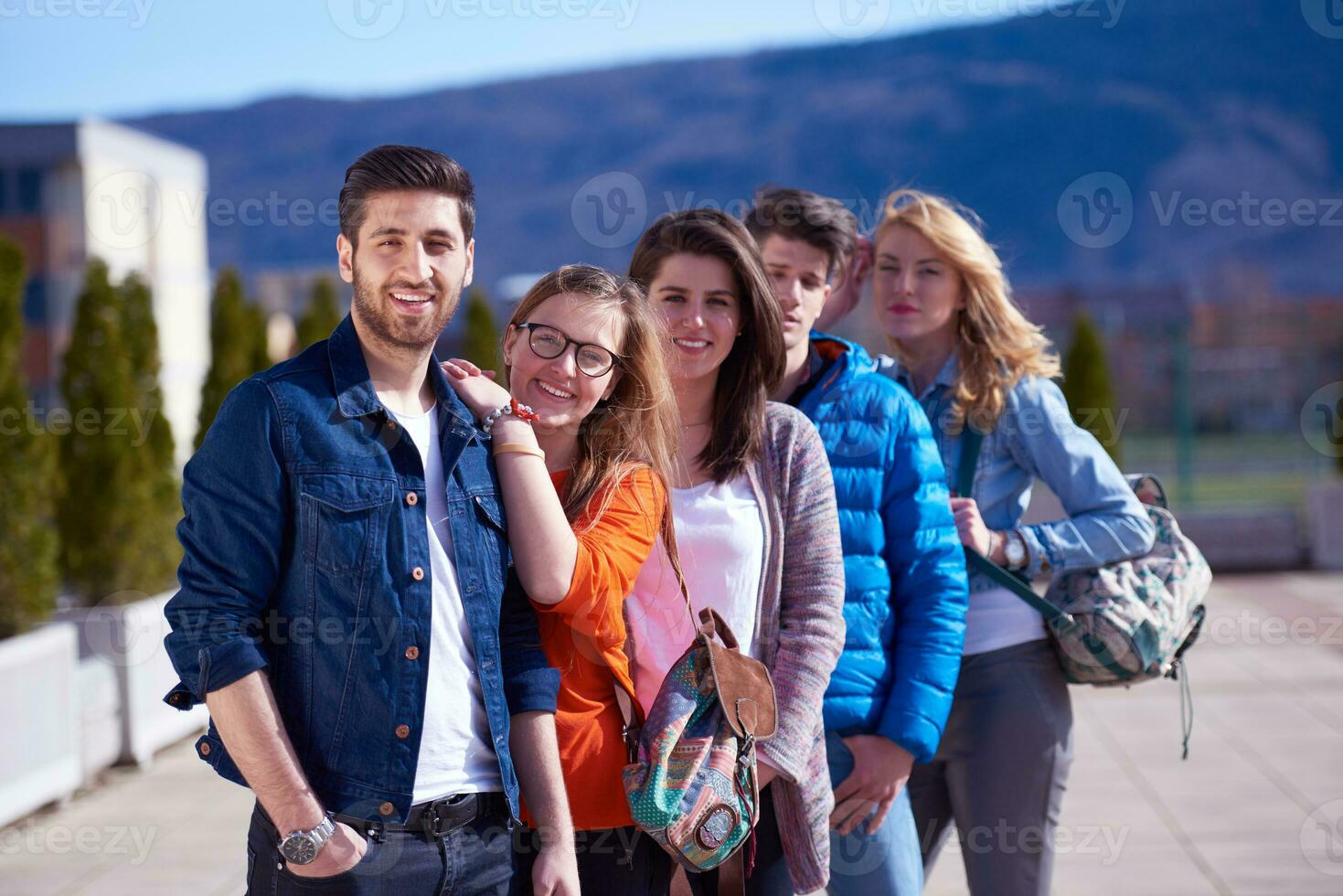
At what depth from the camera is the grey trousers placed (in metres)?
2.77

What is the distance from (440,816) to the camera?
1863mm

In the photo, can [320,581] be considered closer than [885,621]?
Yes

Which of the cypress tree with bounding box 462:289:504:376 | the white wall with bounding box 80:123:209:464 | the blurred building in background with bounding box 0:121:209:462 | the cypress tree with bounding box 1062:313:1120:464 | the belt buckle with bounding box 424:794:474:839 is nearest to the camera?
the belt buckle with bounding box 424:794:474:839

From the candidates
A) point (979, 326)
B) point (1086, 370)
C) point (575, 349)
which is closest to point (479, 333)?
point (1086, 370)

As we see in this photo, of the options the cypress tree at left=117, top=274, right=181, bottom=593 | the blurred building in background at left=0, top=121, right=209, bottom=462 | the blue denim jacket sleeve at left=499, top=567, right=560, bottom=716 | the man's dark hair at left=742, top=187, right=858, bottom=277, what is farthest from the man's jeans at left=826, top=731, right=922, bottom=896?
the blurred building in background at left=0, top=121, right=209, bottom=462

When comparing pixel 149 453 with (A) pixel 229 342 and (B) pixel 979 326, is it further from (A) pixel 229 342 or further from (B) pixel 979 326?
(B) pixel 979 326

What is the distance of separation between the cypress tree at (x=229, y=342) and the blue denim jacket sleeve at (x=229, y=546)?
8729 mm

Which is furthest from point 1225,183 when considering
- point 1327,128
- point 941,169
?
point 941,169

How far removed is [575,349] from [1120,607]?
1.39m

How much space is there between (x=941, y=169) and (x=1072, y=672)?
5884 inches

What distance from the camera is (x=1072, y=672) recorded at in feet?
9.29

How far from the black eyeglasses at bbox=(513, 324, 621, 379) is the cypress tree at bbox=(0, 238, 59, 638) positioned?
563cm

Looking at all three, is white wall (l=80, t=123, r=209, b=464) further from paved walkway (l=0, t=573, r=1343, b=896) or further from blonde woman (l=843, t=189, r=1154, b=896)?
blonde woman (l=843, t=189, r=1154, b=896)

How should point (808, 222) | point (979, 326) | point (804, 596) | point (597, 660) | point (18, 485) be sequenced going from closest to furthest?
point (597, 660) < point (804, 596) < point (808, 222) < point (979, 326) < point (18, 485)
